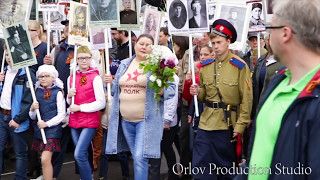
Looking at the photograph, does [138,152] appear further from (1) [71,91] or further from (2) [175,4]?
(2) [175,4]

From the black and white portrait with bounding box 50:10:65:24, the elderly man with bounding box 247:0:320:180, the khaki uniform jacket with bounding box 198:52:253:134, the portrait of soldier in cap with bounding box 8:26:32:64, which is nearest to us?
the elderly man with bounding box 247:0:320:180

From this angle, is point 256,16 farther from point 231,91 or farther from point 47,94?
point 47,94

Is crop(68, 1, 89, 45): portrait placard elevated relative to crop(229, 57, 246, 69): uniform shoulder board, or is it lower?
elevated

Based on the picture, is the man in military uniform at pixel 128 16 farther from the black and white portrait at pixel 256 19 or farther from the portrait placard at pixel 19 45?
the black and white portrait at pixel 256 19

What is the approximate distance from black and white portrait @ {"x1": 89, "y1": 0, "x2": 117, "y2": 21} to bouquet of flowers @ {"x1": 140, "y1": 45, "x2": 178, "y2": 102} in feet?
4.52

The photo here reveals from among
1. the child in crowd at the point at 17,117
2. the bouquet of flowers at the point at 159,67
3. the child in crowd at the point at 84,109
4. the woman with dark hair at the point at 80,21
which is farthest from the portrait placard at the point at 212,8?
the child in crowd at the point at 17,117

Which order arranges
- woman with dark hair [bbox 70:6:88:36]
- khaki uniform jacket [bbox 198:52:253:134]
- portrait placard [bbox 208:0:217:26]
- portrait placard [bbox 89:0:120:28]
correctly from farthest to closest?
portrait placard [bbox 208:0:217:26] < woman with dark hair [bbox 70:6:88:36] < portrait placard [bbox 89:0:120:28] < khaki uniform jacket [bbox 198:52:253:134]

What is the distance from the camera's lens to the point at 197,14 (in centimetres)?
659

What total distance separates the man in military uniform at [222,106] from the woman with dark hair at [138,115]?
0.49 m

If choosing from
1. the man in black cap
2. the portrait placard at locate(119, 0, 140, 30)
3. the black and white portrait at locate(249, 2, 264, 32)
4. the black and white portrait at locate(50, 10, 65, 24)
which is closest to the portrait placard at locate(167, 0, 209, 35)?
the man in black cap

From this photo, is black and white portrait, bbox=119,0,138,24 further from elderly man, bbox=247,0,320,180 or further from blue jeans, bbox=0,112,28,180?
elderly man, bbox=247,0,320,180

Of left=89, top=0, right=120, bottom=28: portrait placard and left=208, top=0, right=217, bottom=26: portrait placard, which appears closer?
left=89, top=0, right=120, bottom=28: portrait placard

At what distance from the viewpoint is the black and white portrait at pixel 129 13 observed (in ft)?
25.3

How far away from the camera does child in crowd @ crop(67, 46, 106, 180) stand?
638cm
